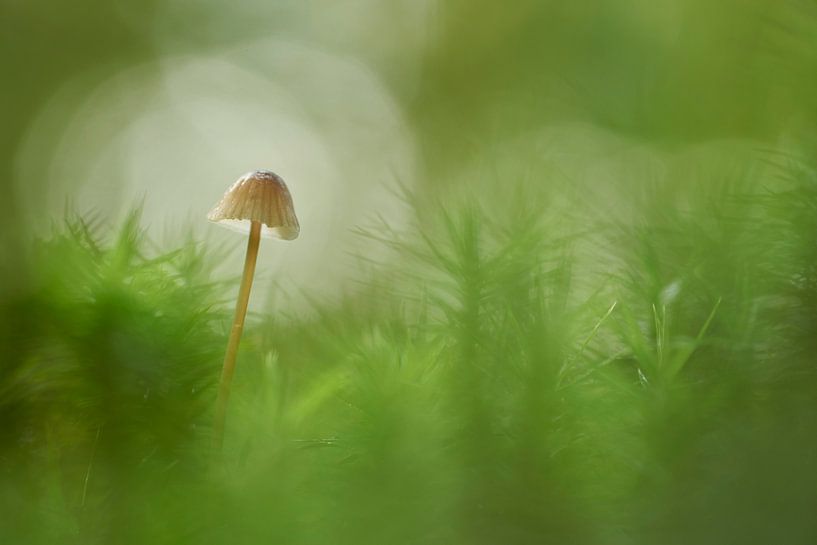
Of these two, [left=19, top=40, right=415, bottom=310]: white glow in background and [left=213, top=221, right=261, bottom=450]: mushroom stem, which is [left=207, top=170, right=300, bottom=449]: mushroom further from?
[left=19, top=40, right=415, bottom=310]: white glow in background

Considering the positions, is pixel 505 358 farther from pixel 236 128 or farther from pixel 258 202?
pixel 236 128

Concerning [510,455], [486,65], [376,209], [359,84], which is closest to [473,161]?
[376,209]

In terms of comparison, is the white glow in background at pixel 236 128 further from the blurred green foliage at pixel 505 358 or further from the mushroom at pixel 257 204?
the blurred green foliage at pixel 505 358

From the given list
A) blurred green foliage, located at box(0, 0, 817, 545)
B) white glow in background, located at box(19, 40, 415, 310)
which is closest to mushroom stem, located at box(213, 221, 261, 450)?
blurred green foliage, located at box(0, 0, 817, 545)

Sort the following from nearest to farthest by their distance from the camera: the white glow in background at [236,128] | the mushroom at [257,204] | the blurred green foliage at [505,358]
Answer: the blurred green foliage at [505,358], the mushroom at [257,204], the white glow in background at [236,128]

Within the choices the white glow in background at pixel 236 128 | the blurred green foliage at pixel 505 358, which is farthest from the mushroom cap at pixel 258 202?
the white glow in background at pixel 236 128

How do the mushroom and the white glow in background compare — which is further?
the white glow in background
